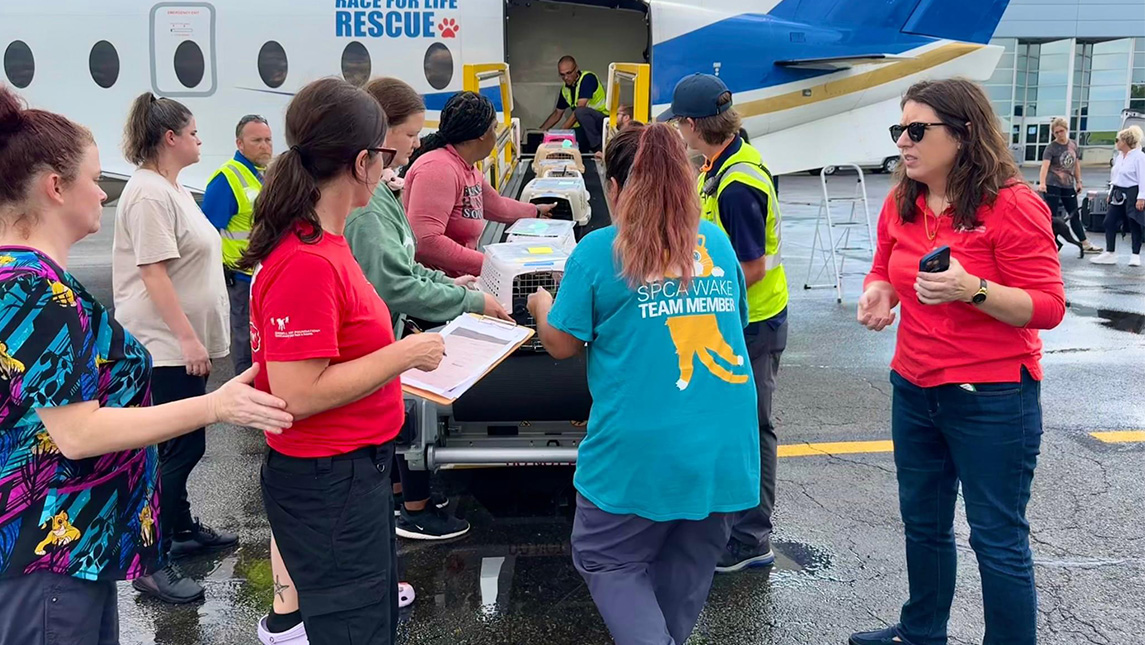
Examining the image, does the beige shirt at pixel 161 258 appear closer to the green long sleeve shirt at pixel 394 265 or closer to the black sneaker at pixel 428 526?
the green long sleeve shirt at pixel 394 265

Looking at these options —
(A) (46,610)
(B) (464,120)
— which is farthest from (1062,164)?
(A) (46,610)

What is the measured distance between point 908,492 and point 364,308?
78.2 inches

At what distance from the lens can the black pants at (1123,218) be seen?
11.7m

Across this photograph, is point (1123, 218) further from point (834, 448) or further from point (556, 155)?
point (834, 448)

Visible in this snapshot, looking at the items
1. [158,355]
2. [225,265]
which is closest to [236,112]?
[225,265]

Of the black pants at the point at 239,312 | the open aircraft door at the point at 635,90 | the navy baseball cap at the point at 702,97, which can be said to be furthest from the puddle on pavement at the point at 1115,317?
the black pants at the point at 239,312

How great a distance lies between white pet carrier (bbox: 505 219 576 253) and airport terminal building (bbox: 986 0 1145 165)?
36749 millimetres

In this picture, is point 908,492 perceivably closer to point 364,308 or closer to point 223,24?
point 364,308

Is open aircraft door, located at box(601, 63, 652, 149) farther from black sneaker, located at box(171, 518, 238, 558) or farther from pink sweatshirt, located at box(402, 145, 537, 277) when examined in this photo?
black sneaker, located at box(171, 518, 238, 558)

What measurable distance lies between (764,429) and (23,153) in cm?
290

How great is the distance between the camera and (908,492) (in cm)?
296

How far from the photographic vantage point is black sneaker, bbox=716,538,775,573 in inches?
151

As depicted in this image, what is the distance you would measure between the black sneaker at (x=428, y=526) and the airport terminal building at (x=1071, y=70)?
124 ft

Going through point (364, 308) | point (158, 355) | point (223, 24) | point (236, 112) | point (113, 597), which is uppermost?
point (223, 24)
